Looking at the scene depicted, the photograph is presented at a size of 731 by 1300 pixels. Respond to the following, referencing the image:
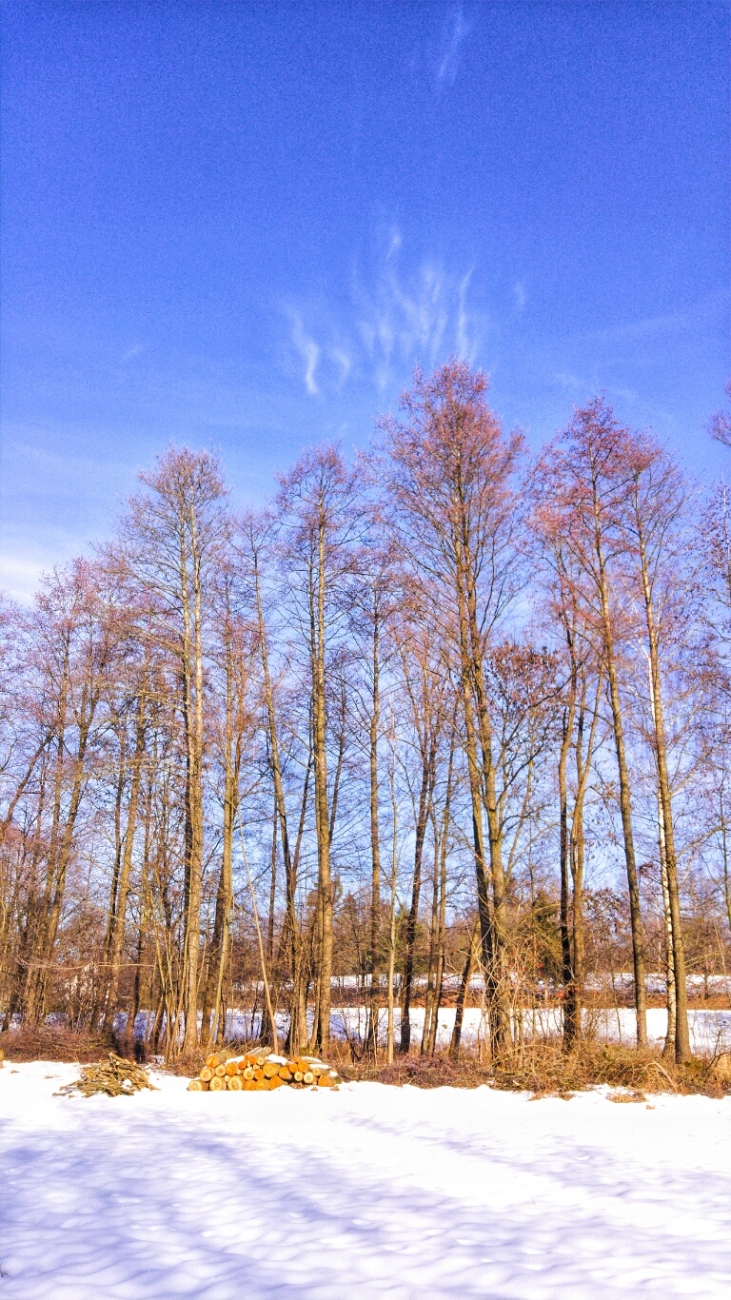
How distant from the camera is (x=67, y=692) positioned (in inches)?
742

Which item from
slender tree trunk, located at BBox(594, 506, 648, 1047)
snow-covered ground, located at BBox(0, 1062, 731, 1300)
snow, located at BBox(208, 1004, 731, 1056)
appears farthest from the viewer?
slender tree trunk, located at BBox(594, 506, 648, 1047)

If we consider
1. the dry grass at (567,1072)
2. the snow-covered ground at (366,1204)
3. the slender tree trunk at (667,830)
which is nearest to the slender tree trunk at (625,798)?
the slender tree trunk at (667,830)

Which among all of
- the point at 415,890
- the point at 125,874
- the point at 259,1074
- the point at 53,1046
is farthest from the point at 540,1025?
the point at 125,874

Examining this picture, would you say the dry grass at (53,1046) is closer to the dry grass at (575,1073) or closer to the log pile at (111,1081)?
the log pile at (111,1081)

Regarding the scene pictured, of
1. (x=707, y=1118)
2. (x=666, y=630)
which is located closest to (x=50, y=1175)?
(x=707, y=1118)

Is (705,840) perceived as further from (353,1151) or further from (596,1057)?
(353,1151)

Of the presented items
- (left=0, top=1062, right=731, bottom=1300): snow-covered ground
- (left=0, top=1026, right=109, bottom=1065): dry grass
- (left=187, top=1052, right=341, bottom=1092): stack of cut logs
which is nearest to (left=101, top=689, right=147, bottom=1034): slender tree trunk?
(left=0, top=1026, right=109, bottom=1065): dry grass

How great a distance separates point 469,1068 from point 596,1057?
183 centimetres

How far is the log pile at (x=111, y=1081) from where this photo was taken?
1013 centimetres

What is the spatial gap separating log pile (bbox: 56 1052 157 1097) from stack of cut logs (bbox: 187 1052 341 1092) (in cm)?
77

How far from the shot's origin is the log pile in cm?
1013

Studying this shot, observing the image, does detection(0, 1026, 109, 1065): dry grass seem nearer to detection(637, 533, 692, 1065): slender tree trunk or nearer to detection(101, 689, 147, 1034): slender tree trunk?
detection(101, 689, 147, 1034): slender tree trunk

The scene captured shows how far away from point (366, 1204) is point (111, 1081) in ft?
22.1

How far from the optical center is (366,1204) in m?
4.80
